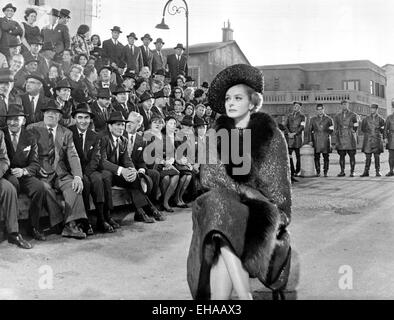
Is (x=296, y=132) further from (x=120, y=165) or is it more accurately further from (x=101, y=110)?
(x=120, y=165)

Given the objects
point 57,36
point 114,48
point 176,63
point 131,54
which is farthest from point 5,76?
point 176,63

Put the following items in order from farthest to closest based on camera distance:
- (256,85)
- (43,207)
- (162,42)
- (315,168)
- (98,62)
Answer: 1. (162,42)
2. (315,168)
3. (98,62)
4. (43,207)
5. (256,85)

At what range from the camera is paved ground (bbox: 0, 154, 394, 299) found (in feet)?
10.6

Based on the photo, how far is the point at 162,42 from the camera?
12523 mm

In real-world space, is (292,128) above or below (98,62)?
below

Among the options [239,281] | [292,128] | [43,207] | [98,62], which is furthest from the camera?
[292,128]

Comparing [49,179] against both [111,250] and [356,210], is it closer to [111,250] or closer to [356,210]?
[111,250]

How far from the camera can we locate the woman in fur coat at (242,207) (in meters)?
2.39

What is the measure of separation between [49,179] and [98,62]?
5.27 meters

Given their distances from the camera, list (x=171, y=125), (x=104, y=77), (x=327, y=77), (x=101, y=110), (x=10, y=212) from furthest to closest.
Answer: (x=327, y=77) → (x=104, y=77) → (x=171, y=125) → (x=101, y=110) → (x=10, y=212)

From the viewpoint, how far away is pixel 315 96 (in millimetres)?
25344

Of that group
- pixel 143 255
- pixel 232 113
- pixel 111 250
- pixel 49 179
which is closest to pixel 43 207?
pixel 49 179

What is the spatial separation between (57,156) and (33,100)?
1.24 m

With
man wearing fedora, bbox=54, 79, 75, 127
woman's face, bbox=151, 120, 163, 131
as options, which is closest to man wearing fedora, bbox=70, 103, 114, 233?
man wearing fedora, bbox=54, 79, 75, 127
